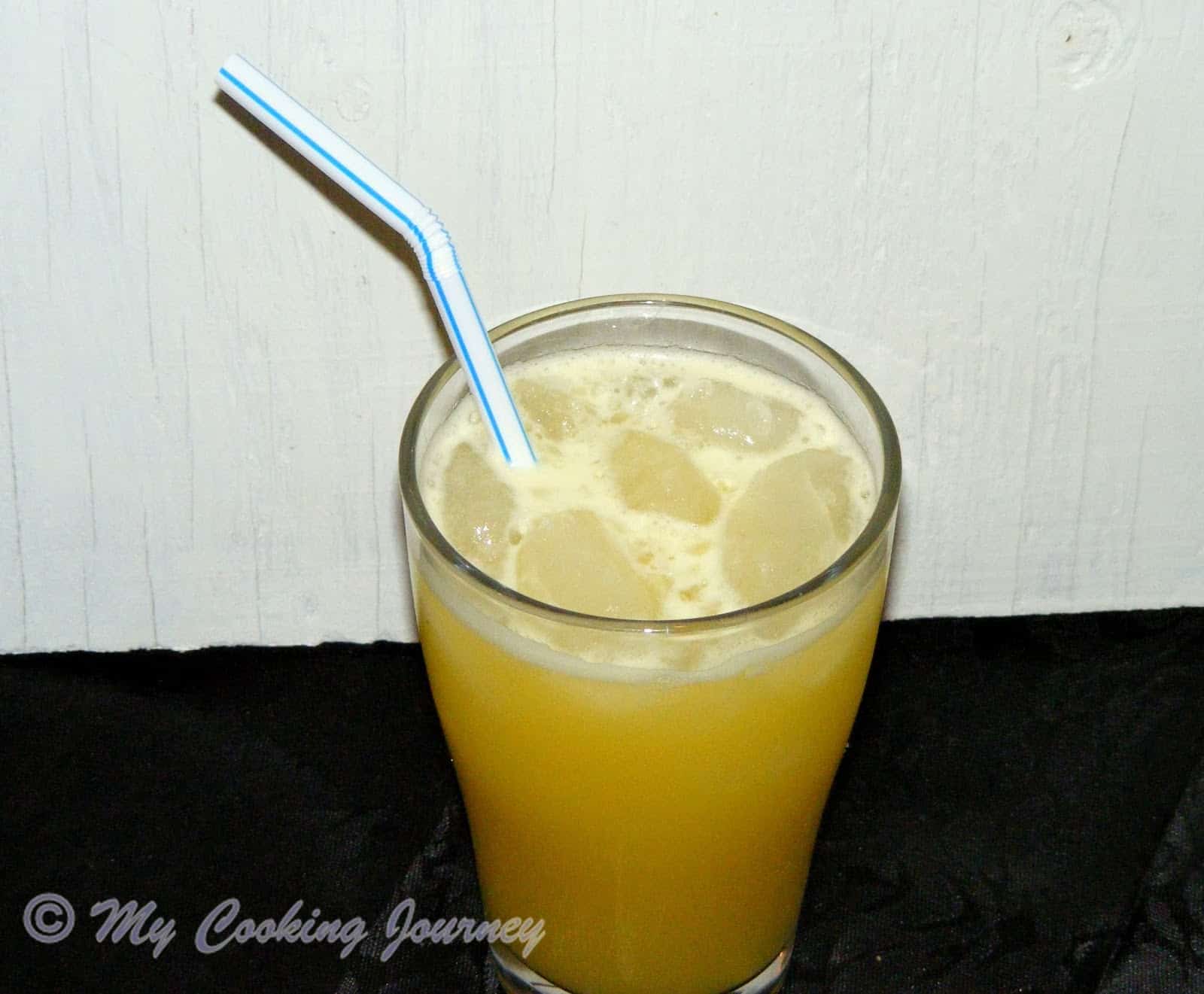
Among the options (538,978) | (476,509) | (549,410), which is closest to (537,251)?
(549,410)

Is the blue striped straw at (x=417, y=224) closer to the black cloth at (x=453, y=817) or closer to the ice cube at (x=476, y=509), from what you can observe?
the ice cube at (x=476, y=509)

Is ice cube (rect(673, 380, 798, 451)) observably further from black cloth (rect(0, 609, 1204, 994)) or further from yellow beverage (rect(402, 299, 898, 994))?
black cloth (rect(0, 609, 1204, 994))

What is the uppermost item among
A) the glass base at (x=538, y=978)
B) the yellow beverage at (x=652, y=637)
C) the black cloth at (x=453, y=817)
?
the yellow beverage at (x=652, y=637)

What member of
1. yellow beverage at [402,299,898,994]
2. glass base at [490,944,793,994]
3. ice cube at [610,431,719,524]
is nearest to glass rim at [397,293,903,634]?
yellow beverage at [402,299,898,994]

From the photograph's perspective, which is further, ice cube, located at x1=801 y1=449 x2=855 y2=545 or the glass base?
the glass base

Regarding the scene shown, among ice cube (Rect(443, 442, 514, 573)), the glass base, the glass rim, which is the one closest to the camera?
the glass rim

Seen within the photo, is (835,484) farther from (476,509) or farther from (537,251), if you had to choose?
(537,251)

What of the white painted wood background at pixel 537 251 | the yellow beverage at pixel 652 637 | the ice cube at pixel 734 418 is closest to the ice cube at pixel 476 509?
the yellow beverage at pixel 652 637

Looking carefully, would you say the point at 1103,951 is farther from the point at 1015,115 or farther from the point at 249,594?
the point at 249,594
